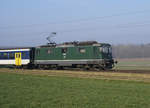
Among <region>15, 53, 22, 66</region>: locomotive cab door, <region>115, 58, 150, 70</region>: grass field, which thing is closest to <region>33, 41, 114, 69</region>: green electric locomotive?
<region>15, 53, 22, 66</region>: locomotive cab door

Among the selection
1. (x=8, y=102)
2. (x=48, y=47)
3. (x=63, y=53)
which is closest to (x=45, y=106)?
(x=8, y=102)

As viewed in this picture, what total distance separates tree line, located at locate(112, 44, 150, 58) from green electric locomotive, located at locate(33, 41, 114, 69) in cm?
9553

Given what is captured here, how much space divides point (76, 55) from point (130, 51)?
103 m

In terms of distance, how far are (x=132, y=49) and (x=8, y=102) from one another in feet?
398

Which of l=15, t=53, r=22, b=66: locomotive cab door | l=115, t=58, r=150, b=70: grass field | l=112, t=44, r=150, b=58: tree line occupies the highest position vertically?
l=112, t=44, r=150, b=58: tree line

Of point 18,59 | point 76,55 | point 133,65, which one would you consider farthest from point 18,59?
point 133,65

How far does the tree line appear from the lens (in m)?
124

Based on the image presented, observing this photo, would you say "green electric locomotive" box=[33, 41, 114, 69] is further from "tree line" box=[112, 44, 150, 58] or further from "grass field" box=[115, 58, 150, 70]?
"tree line" box=[112, 44, 150, 58]

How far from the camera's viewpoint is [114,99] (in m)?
11.2

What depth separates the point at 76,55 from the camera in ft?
94.5

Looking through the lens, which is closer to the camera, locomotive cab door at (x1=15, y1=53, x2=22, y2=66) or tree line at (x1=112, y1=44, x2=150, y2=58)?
locomotive cab door at (x1=15, y1=53, x2=22, y2=66)

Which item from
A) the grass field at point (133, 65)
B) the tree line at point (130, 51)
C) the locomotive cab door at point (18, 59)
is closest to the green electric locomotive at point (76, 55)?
the locomotive cab door at point (18, 59)

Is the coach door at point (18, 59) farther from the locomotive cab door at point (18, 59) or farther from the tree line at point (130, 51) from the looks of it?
the tree line at point (130, 51)

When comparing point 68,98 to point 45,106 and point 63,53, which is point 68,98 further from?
point 63,53
